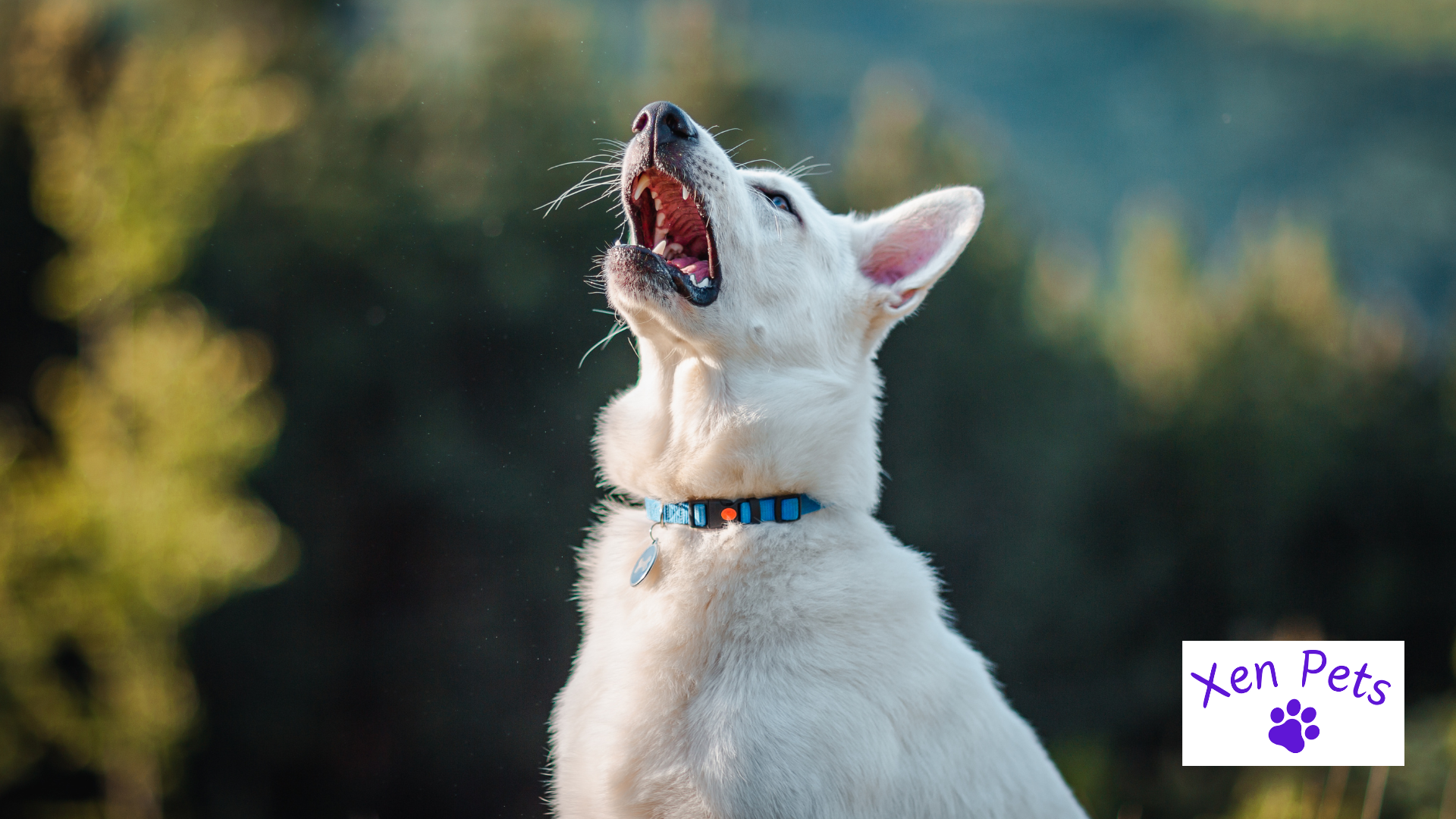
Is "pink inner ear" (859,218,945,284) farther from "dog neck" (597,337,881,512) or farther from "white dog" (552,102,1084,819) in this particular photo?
"dog neck" (597,337,881,512)

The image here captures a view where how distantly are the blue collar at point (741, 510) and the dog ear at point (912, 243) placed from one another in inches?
34.3

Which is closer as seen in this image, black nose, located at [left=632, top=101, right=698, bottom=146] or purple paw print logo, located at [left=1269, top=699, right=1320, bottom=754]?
black nose, located at [left=632, top=101, right=698, bottom=146]

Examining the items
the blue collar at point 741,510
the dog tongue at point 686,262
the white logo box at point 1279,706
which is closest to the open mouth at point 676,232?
the dog tongue at point 686,262

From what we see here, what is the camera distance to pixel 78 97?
13008mm

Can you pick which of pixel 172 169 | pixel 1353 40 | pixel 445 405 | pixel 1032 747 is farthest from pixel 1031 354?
pixel 1353 40

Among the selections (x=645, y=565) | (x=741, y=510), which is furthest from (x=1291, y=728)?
(x=645, y=565)

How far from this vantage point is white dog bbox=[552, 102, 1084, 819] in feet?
8.54

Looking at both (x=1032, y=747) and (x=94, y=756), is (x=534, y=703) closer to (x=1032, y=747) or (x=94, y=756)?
(x=94, y=756)

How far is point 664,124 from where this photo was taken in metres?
3.03

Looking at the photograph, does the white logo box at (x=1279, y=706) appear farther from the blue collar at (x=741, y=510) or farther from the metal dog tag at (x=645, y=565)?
→ the metal dog tag at (x=645, y=565)

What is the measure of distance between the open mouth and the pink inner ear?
72cm

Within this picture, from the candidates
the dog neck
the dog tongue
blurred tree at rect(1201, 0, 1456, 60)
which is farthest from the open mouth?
blurred tree at rect(1201, 0, 1456, 60)

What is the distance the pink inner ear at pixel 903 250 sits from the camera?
3.53m

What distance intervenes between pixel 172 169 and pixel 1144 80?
37.6 metres
